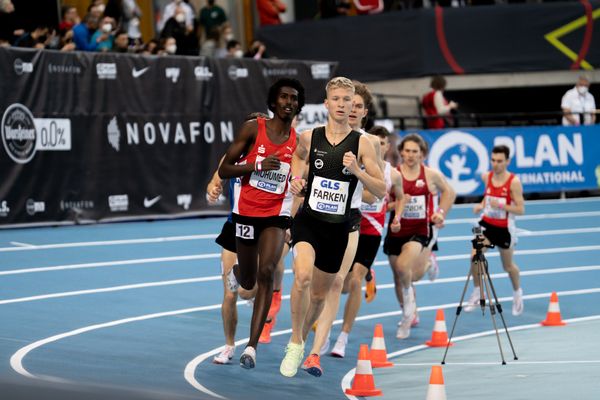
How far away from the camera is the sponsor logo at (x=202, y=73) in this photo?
72.0ft

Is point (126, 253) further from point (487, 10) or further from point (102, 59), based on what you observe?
point (487, 10)

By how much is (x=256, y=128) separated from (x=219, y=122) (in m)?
12.8

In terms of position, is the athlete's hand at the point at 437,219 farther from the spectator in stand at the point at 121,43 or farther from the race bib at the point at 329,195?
the spectator in stand at the point at 121,43

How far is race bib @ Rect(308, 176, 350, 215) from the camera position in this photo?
9.52 metres

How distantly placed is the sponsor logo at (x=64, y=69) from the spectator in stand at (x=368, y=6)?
32.5ft

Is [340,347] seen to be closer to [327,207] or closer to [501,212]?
[327,207]

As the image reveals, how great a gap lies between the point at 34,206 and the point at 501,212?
28.1 feet

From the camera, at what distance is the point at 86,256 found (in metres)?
16.6

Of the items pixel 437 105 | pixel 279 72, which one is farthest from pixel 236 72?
pixel 437 105

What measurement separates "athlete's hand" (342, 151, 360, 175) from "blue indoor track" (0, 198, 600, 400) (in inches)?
66.3

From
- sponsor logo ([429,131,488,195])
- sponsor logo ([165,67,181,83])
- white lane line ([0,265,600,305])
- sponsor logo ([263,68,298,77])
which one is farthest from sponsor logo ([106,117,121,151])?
sponsor logo ([429,131,488,195])

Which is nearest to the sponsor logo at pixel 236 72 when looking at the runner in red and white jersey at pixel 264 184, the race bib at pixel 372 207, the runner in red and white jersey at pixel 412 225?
the runner in red and white jersey at pixel 412 225

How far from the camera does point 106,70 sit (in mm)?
20406

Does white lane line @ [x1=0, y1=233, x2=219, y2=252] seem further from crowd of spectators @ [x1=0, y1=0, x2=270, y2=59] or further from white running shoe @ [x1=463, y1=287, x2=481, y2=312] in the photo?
white running shoe @ [x1=463, y1=287, x2=481, y2=312]
